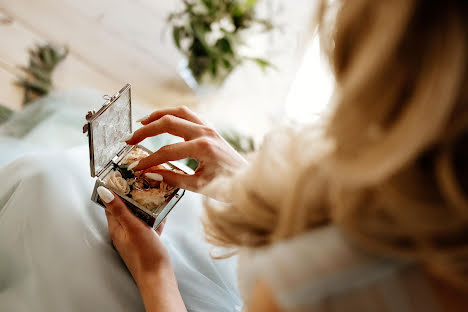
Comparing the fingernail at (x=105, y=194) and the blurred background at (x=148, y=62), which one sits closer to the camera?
the fingernail at (x=105, y=194)

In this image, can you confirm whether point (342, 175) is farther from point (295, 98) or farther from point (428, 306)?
point (295, 98)

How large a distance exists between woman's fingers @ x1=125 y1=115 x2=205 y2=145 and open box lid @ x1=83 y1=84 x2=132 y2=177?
1.4 inches

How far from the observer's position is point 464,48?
0.93ft

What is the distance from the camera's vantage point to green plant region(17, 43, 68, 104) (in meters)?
1.50

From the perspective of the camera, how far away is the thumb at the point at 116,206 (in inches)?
29.3

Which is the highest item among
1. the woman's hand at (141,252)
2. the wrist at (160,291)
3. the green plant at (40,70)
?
the green plant at (40,70)

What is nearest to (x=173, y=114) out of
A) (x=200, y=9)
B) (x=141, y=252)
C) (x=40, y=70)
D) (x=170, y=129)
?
(x=170, y=129)

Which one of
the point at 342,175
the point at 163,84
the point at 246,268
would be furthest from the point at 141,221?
the point at 163,84

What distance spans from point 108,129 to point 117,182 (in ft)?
0.35

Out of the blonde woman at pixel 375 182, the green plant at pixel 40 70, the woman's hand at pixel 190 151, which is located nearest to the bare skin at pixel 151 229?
the woman's hand at pixel 190 151

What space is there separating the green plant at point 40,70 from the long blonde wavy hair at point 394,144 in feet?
4.52

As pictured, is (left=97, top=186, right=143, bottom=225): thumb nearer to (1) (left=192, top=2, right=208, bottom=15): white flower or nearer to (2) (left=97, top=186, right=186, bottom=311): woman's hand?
(2) (left=97, top=186, right=186, bottom=311): woman's hand

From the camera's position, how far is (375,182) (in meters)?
0.33

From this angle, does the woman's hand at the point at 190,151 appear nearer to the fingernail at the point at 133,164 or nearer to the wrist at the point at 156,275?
the fingernail at the point at 133,164
